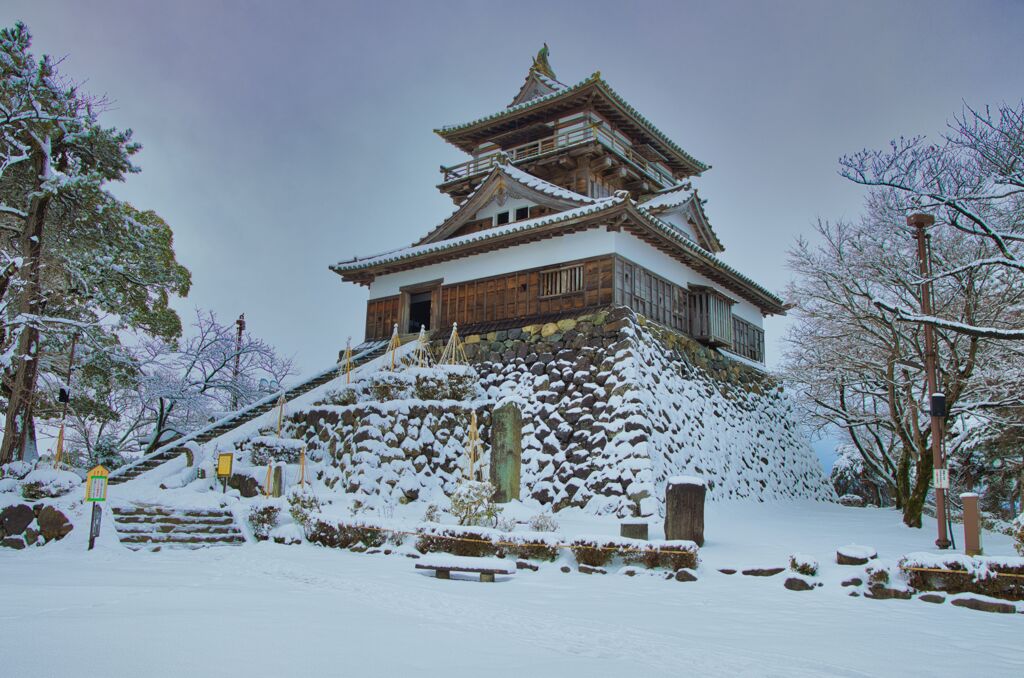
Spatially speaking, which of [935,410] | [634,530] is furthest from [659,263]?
[634,530]

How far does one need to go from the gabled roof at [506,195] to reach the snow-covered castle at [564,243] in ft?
0.13

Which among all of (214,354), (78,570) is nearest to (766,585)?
(78,570)

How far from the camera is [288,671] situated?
4.66m

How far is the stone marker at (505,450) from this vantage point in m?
15.7

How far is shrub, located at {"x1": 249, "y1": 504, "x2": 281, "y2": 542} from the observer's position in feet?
46.4

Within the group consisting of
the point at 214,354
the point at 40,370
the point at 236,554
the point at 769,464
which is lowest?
the point at 236,554

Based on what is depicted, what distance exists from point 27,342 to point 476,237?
463 inches

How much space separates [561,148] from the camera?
26.5 metres

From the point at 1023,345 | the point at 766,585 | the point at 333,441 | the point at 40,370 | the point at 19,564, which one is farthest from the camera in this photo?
the point at 333,441

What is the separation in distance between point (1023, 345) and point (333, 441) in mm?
16385

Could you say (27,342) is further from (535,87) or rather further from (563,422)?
(535,87)

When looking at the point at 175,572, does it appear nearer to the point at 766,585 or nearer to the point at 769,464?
the point at 766,585

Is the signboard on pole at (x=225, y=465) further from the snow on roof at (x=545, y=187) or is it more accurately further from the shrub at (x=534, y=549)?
the snow on roof at (x=545, y=187)

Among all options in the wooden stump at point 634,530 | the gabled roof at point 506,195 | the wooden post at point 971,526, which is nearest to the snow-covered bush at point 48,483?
the wooden stump at point 634,530
